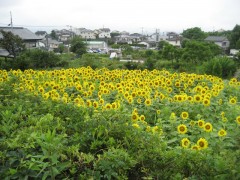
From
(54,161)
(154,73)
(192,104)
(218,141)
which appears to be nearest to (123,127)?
(54,161)

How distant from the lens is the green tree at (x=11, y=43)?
20.7 metres

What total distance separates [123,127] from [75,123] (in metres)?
0.54

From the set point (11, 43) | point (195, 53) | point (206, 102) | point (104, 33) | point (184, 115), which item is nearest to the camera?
point (184, 115)

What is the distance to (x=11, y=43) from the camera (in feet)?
68.9

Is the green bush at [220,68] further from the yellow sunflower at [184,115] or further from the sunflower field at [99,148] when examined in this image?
the sunflower field at [99,148]

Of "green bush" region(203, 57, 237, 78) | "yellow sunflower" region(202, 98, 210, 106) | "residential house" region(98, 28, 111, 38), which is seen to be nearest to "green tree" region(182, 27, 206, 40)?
"residential house" region(98, 28, 111, 38)

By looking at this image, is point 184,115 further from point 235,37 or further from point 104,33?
point 104,33

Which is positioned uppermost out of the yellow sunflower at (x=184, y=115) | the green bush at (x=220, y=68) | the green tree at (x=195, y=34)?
the green tree at (x=195, y=34)

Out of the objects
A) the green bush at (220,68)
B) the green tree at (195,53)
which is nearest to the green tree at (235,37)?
the green tree at (195,53)

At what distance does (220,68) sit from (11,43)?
15236 mm

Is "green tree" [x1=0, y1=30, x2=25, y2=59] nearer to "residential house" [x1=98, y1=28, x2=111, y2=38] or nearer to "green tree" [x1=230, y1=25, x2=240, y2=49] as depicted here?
"green tree" [x1=230, y1=25, x2=240, y2=49]

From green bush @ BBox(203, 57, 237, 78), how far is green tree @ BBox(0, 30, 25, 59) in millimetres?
13948

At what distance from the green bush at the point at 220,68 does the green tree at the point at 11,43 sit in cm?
1395

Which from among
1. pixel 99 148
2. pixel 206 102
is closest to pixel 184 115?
pixel 206 102
